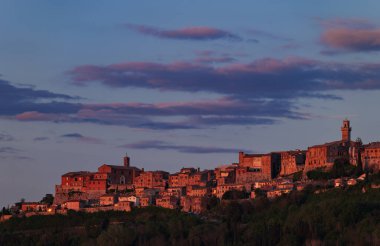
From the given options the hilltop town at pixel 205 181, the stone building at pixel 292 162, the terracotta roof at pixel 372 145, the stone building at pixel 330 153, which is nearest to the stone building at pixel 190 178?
the hilltop town at pixel 205 181

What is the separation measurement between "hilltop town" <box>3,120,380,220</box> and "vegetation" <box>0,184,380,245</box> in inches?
85.5

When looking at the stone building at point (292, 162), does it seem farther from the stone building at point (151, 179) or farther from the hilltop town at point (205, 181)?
the stone building at point (151, 179)

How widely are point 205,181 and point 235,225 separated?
62.5ft

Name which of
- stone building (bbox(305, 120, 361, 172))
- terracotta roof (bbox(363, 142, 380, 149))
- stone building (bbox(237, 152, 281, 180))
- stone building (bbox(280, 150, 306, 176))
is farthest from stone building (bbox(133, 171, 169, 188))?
terracotta roof (bbox(363, 142, 380, 149))

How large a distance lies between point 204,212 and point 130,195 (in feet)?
38.6

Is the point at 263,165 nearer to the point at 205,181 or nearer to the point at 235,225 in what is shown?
the point at 205,181

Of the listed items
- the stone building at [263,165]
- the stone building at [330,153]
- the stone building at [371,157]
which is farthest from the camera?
the stone building at [263,165]

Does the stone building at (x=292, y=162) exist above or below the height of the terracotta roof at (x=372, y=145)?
below

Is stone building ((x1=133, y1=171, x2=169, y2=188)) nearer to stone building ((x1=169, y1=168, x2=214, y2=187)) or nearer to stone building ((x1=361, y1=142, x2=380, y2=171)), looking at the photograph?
stone building ((x1=169, y1=168, x2=214, y2=187))

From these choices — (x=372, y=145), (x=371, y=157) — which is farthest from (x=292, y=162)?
(x=371, y=157)

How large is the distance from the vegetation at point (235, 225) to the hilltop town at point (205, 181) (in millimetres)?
2171

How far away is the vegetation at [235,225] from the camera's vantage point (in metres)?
67.4

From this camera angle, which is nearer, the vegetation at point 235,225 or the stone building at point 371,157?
the vegetation at point 235,225

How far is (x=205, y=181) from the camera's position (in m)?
93.9
